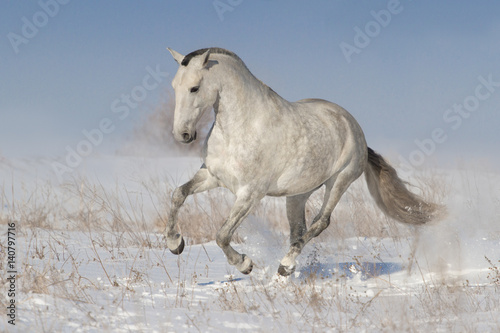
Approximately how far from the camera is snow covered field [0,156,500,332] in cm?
367

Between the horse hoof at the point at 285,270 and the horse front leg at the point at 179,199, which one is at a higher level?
the horse front leg at the point at 179,199

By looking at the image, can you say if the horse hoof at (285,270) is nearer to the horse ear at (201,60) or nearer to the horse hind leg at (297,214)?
the horse hind leg at (297,214)

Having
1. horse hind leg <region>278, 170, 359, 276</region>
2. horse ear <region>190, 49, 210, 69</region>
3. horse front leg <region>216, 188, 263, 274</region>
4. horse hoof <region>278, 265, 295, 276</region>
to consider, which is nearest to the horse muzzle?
horse ear <region>190, 49, 210, 69</region>

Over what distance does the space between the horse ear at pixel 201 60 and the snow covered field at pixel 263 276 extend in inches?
73.5

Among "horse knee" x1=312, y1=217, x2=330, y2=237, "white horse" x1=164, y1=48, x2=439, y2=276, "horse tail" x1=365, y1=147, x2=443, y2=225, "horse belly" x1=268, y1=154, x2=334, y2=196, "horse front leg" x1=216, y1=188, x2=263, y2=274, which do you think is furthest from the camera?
"horse tail" x1=365, y1=147, x2=443, y2=225

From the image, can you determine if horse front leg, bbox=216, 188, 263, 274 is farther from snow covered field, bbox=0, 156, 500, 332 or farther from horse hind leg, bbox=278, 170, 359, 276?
horse hind leg, bbox=278, 170, 359, 276

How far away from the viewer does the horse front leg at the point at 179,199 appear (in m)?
4.80

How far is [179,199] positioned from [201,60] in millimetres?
1284

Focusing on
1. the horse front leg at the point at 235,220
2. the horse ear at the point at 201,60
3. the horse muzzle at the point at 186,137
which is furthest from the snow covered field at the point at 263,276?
the horse ear at the point at 201,60

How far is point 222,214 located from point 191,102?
517 centimetres

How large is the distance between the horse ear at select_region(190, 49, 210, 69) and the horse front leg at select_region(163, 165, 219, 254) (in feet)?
3.35

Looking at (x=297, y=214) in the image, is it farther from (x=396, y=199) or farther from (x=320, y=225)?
(x=396, y=199)

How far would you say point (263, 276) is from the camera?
222 inches

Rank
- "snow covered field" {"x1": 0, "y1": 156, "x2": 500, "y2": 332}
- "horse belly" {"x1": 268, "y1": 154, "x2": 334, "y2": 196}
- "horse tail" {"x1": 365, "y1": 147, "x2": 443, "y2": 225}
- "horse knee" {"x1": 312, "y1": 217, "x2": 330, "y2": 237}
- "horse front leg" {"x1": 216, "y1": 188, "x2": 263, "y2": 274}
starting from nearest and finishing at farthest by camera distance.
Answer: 1. "snow covered field" {"x1": 0, "y1": 156, "x2": 500, "y2": 332}
2. "horse front leg" {"x1": 216, "y1": 188, "x2": 263, "y2": 274}
3. "horse belly" {"x1": 268, "y1": 154, "x2": 334, "y2": 196}
4. "horse knee" {"x1": 312, "y1": 217, "x2": 330, "y2": 237}
5. "horse tail" {"x1": 365, "y1": 147, "x2": 443, "y2": 225}
